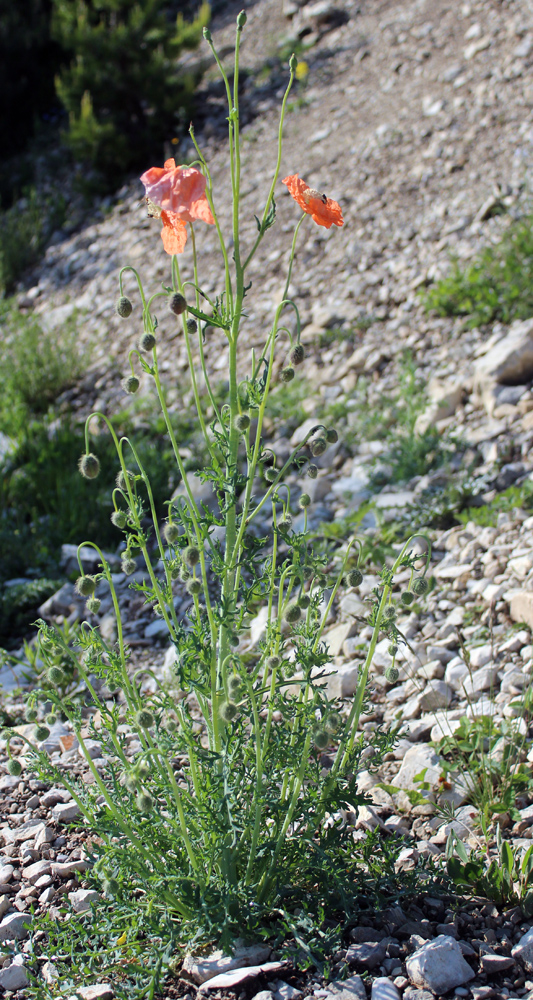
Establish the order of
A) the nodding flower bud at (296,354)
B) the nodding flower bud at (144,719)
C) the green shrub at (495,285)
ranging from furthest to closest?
the green shrub at (495,285), the nodding flower bud at (296,354), the nodding flower bud at (144,719)

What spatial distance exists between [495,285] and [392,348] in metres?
0.66

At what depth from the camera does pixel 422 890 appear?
1.62 metres

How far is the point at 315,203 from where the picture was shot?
153cm

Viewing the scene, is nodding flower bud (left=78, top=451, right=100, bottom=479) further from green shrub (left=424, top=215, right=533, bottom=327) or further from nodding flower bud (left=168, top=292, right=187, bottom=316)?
green shrub (left=424, top=215, right=533, bottom=327)

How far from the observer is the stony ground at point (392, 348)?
180 centimetres

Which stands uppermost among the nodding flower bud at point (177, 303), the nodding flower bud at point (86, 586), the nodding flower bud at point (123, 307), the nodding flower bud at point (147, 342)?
the nodding flower bud at point (123, 307)

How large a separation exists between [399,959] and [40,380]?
4.71 m

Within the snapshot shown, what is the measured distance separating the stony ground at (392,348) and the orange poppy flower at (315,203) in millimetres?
1115

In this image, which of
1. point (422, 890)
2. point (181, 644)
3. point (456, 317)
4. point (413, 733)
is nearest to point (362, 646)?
point (413, 733)

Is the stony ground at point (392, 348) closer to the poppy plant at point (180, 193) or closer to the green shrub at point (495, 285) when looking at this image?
the green shrub at point (495, 285)

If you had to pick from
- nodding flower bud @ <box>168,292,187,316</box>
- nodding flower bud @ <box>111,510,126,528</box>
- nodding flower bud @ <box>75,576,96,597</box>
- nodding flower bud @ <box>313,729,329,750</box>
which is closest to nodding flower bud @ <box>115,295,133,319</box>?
nodding flower bud @ <box>168,292,187,316</box>

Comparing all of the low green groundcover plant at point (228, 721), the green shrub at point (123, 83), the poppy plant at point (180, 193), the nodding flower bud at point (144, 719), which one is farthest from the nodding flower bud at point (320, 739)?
the green shrub at point (123, 83)

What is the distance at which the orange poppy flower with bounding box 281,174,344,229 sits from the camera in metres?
1.52

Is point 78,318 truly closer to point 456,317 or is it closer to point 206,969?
point 456,317
